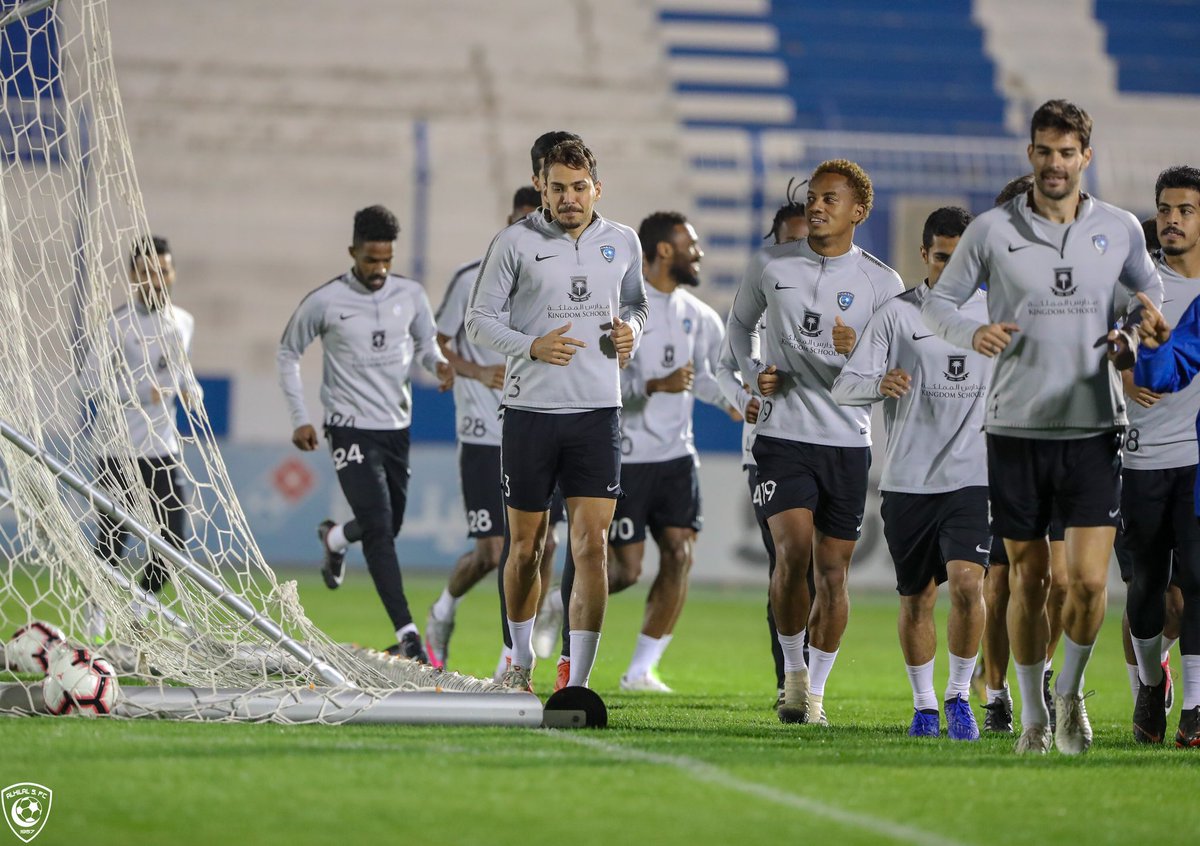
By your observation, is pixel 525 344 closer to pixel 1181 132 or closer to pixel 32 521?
pixel 32 521

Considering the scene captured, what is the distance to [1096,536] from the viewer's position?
18.9ft

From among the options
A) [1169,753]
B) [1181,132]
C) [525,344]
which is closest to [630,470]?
[525,344]

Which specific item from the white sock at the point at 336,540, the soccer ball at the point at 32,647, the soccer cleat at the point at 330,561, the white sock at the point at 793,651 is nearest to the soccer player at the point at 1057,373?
the white sock at the point at 793,651

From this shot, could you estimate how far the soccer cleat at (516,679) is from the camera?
7.06 m

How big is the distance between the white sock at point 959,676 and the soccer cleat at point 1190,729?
2.71 ft

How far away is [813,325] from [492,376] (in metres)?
2.22

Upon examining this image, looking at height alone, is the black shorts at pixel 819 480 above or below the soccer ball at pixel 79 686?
above

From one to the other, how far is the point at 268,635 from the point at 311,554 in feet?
32.6

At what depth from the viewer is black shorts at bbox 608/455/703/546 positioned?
30.3 feet

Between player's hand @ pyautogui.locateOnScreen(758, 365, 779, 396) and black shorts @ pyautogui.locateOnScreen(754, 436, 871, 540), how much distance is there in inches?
8.8

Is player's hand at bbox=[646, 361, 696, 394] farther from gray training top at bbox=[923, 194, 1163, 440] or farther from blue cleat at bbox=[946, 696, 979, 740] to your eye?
gray training top at bbox=[923, 194, 1163, 440]

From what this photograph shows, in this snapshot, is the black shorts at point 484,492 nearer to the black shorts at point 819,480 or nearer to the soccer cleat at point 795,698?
the black shorts at point 819,480

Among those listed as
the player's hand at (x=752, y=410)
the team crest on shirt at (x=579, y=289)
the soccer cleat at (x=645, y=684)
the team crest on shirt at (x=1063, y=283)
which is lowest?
the soccer cleat at (x=645, y=684)

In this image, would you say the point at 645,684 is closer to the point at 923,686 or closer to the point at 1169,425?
the point at 923,686
